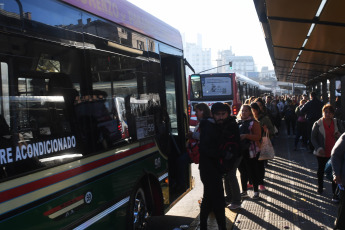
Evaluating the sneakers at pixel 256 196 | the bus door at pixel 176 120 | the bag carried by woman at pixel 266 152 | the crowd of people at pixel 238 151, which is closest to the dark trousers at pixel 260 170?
the crowd of people at pixel 238 151

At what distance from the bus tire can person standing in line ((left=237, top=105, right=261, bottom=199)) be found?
2.01 metres

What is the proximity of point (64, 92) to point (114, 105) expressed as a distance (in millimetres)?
993

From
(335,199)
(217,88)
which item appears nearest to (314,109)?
(335,199)

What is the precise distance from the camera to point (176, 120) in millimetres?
7148

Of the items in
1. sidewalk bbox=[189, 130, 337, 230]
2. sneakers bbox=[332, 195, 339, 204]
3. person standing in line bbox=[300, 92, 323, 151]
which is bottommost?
sidewalk bbox=[189, 130, 337, 230]

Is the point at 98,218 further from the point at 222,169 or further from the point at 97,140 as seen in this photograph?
the point at 222,169

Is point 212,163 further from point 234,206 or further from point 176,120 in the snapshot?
point 176,120

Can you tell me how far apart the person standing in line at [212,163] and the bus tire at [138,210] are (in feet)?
2.52

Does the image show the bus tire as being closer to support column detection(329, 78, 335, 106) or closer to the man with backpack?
the man with backpack

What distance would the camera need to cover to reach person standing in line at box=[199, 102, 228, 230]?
191 inches

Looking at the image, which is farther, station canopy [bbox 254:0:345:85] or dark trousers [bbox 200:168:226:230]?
station canopy [bbox 254:0:345:85]

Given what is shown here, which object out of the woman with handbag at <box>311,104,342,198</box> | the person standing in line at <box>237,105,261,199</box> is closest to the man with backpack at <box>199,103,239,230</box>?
the person standing in line at <box>237,105,261,199</box>

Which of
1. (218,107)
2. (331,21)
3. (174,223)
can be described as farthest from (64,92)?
(331,21)

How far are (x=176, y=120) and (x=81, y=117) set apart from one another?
3398 mm
